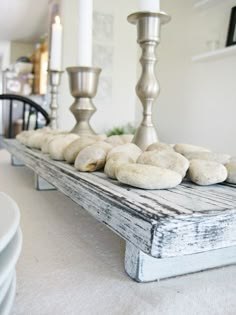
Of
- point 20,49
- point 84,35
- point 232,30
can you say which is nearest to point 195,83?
point 232,30

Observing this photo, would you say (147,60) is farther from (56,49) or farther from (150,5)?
(56,49)

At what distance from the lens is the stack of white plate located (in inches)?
9.0

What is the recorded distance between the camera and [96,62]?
3680 millimetres

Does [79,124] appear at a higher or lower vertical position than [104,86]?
lower

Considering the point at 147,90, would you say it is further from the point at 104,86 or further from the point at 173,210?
the point at 104,86

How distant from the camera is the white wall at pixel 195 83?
2.58 meters

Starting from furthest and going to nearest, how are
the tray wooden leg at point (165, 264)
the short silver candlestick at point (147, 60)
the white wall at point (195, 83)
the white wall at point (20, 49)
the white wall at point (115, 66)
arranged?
the white wall at point (20, 49) < the white wall at point (115, 66) < the white wall at point (195, 83) < the short silver candlestick at point (147, 60) < the tray wooden leg at point (165, 264)

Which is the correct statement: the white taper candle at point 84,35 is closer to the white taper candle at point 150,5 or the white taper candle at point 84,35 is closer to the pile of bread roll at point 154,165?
the white taper candle at point 150,5

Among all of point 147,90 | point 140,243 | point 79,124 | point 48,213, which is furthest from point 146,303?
point 79,124

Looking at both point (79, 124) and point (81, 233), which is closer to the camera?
point (81, 233)

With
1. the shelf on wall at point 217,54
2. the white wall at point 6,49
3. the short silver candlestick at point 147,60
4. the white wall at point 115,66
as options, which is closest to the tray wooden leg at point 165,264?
the short silver candlestick at point 147,60

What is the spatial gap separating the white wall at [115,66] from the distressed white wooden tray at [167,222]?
3.24m

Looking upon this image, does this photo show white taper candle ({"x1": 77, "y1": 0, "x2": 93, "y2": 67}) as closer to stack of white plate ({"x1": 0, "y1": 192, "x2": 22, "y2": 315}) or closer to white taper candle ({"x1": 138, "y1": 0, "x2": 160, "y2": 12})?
white taper candle ({"x1": 138, "y1": 0, "x2": 160, "y2": 12})

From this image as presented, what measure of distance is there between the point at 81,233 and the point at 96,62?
3388 mm
